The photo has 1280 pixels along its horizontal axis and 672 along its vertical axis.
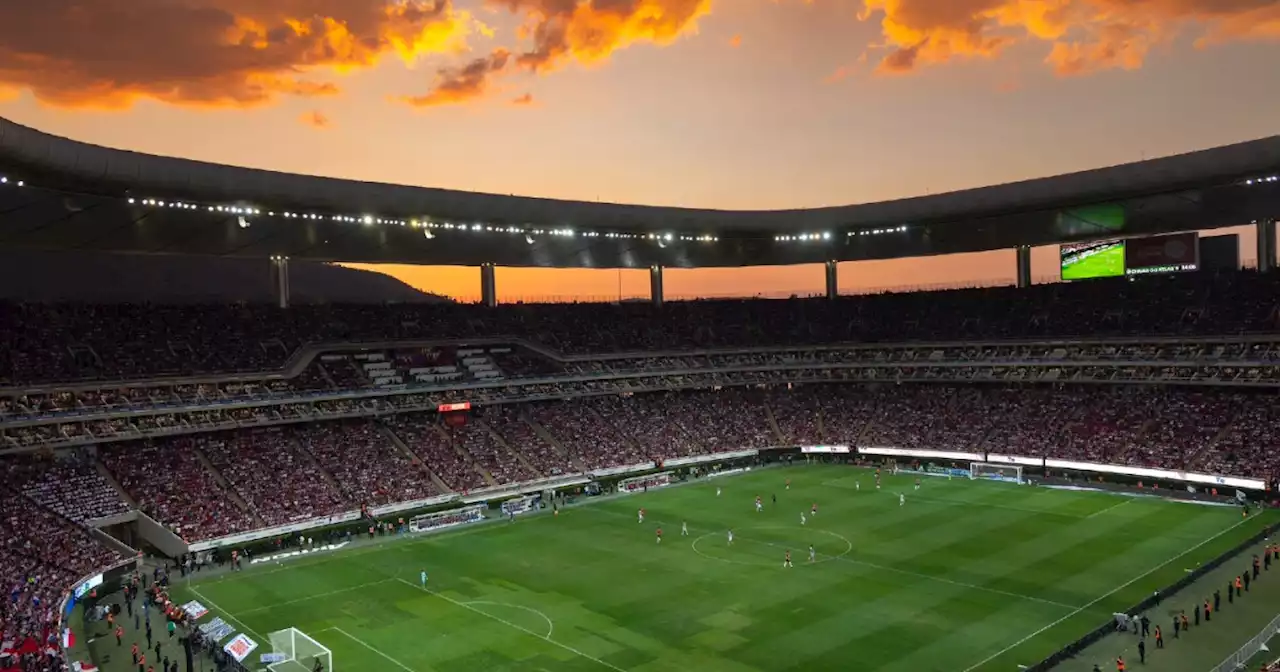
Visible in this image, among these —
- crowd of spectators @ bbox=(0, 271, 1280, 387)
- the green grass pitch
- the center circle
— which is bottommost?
the center circle

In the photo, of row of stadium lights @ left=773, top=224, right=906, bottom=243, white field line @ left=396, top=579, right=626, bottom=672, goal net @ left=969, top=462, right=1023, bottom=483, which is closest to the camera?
white field line @ left=396, top=579, right=626, bottom=672

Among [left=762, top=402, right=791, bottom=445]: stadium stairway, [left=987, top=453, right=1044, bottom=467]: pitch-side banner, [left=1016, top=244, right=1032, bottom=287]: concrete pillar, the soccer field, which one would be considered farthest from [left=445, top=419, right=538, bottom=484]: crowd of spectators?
[left=1016, top=244, right=1032, bottom=287]: concrete pillar

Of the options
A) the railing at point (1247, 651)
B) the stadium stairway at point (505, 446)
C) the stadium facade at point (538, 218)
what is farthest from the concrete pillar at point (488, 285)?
the railing at point (1247, 651)

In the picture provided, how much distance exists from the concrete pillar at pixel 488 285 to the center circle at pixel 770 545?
3624 centimetres

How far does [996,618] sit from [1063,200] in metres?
38.5

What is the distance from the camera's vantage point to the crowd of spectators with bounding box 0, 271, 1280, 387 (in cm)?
5191

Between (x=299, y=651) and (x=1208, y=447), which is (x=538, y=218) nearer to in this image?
(x=299, y=651)

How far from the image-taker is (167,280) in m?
103

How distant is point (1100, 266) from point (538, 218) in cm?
4378

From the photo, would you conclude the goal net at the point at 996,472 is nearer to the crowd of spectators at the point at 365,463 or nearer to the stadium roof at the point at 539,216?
A: the stadium roof at the point at 539,216

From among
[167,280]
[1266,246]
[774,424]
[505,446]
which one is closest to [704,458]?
[774,424]

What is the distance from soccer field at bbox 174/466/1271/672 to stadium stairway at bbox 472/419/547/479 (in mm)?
6566

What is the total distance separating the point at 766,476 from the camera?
213 feet

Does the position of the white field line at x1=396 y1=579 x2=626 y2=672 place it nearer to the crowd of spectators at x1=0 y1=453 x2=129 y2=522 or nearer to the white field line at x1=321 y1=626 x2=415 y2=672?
the white field line at x1=321 y1=626 x2=415 y2=672
